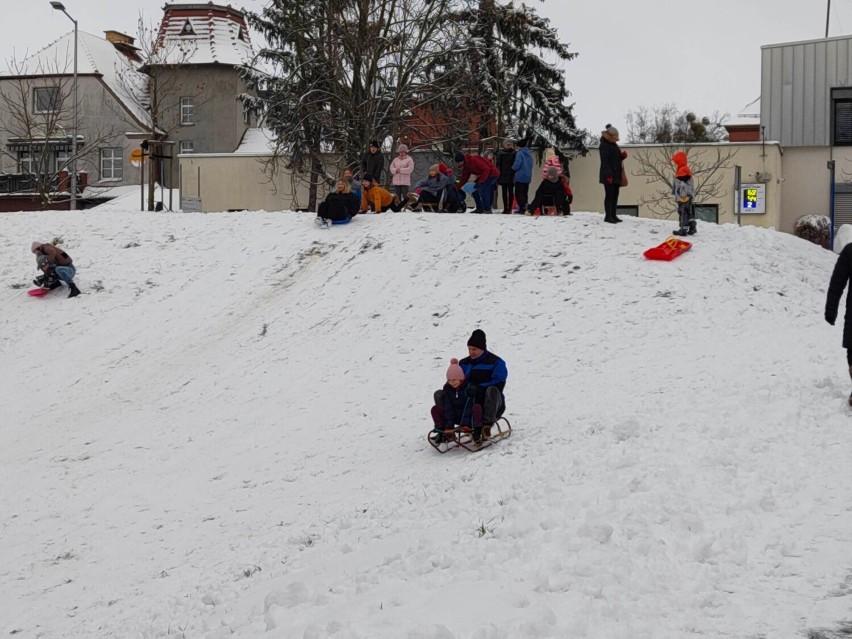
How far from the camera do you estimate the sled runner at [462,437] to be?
1052 cm

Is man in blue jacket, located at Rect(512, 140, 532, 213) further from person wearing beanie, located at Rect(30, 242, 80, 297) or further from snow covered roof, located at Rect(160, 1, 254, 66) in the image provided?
snow covered roof, located at Rect(160, 1, 254, 66)

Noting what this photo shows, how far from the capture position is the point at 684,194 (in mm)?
18312

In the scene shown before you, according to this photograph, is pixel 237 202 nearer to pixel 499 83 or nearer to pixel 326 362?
pixel 499 83

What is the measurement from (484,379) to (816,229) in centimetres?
2695

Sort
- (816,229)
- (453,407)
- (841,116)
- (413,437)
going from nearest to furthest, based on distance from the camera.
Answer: (453,407) < (413,437) < (816,229) < (841,116)

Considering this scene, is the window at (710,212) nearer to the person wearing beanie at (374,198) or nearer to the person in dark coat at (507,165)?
the person in dark coat at (507,165)

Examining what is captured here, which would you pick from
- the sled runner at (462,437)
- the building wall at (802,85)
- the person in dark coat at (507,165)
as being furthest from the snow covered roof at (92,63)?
the sled runner at (462,437)

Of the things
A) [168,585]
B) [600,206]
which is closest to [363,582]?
[168,585]

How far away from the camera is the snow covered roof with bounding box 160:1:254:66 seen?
56.8m

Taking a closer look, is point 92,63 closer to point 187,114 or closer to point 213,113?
point 187,114

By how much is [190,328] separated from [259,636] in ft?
38.7

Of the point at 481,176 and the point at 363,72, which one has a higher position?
the point at 363,72

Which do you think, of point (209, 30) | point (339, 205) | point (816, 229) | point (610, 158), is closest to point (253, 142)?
point (209, 30)

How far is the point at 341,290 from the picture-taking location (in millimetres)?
17984
